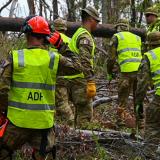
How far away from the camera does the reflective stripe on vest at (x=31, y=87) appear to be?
4828mm

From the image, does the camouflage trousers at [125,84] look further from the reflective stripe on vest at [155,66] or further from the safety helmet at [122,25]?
the reflective stripe on vest at [155,66]

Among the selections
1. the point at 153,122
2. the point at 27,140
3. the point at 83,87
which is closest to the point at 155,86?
the point at 153,122

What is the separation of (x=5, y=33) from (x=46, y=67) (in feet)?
23.8

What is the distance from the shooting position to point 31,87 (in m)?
4.87

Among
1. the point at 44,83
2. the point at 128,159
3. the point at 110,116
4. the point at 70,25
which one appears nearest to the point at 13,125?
the point at 44,83

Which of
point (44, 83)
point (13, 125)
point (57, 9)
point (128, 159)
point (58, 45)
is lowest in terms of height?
point (128, 159)

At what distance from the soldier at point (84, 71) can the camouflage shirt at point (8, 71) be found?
212 cm

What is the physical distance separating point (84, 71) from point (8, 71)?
270 cm

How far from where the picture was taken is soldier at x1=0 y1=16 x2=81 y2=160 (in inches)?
190

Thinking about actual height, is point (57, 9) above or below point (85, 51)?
above

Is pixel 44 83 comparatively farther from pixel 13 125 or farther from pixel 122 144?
pixel 122 144

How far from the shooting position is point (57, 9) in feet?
56.4

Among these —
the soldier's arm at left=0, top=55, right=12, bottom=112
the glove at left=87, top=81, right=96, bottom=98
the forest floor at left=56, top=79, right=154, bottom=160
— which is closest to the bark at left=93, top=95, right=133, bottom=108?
the glove at left=87, top=81, right=96, bottom=98

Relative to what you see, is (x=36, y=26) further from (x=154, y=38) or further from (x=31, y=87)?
(x=154, y=38)
